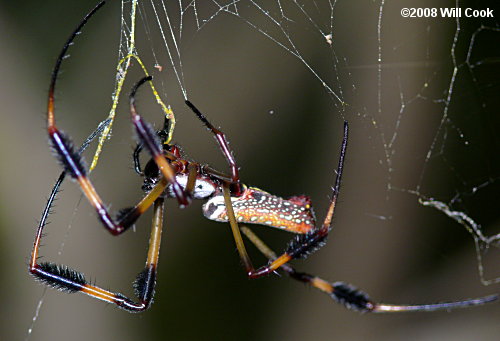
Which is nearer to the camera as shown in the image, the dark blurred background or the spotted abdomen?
the spotted abdomen

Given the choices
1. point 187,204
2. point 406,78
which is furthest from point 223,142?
point 406,78

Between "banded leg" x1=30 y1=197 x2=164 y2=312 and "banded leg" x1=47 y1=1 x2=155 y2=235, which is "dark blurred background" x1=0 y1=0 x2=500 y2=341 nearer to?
"banded leg" x1=30 y1=197 x2=164 y2=312

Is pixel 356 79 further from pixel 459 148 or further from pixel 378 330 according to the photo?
pixel 378 330

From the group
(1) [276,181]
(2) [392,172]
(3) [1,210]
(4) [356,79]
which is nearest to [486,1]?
(4) [356,79]

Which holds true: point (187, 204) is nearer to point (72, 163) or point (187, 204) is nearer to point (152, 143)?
point (152, 143)

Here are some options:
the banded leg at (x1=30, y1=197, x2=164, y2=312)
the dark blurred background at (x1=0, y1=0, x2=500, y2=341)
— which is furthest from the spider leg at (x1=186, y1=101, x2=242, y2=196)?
the dark blurred background at (x1=0, y1=0, x2=500, y2=341)

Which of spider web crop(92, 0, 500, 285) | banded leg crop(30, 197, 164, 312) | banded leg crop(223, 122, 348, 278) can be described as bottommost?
banded leg crop(30, 197, 164, 312)

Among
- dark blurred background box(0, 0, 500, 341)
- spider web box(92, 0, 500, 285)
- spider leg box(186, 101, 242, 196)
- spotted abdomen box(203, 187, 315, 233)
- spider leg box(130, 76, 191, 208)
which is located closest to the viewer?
spider leg box(130, 76, 191, 208)

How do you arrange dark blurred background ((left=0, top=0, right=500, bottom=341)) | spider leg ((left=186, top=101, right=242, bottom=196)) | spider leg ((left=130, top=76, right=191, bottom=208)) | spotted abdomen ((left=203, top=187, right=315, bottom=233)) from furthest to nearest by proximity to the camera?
dark blurred background ((left=0, top=0, right=500, bottom=341)) → spotted abdomen ((left=203, top=187, right=315, bottom=233)) → spider leg ((left=186, top=101, right=242, bottom=196)) → spider leg ((left=130, top=76, right=191, bottom=208))

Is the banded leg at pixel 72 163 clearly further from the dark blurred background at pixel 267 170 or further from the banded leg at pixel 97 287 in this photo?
Result: the dark blurred background at pixel 267 170
